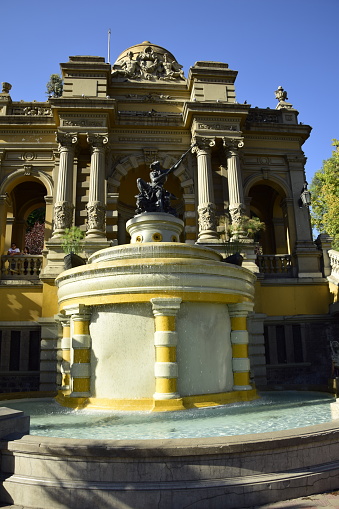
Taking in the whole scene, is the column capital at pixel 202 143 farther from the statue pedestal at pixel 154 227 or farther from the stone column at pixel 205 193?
the statue pedestal at pixel 154 227

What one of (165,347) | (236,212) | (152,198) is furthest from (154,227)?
(236,212)

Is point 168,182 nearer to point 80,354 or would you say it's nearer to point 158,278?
point 158,278

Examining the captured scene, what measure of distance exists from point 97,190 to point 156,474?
54.1ft

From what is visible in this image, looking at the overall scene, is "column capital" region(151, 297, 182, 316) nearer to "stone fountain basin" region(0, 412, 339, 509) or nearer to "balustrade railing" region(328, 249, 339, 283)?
"stone fountain basin" region(0, 412, 339, 509)

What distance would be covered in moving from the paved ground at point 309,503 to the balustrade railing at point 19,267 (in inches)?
586

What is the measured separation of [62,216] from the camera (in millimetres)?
20203

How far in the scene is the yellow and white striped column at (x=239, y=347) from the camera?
11.6 m

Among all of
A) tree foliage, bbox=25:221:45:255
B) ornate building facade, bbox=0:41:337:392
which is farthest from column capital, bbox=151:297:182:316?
tree foliage, bbox=25:221:45:255

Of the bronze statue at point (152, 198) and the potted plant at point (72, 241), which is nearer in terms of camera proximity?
the bronze statue at point (152, 198)

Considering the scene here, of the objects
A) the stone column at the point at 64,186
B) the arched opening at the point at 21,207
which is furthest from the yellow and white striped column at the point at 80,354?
the arched opening at the point at 21,207

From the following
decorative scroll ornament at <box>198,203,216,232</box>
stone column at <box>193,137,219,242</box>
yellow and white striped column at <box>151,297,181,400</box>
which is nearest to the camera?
yellow and white striped column at <box>151,297,181,400</box>

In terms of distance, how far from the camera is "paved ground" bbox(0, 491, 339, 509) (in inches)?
228

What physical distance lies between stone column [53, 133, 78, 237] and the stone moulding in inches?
575

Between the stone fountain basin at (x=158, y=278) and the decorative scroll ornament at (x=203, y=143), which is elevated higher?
the decorative scroll ornament at (x=203, y=143)
